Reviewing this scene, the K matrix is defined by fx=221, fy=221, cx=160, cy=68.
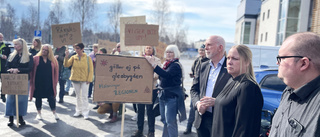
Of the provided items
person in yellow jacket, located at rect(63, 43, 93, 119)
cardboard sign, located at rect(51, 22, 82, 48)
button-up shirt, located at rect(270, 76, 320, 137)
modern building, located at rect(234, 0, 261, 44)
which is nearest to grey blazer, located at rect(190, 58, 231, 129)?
button-up shirt, located at rect(270, 76, 320, 137)

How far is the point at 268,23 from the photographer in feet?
77.0

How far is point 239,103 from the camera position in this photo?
6.97 ft

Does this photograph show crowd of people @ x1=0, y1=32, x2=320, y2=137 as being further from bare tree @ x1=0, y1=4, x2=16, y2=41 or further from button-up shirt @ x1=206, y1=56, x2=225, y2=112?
bare tree @ x1=0, y1=4, x2=16, y2=41

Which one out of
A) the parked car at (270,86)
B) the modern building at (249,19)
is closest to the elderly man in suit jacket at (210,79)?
the parked car at (270,86)

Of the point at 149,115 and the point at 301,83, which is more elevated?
the point at 301,83

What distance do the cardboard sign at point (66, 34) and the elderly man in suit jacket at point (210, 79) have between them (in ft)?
12.7

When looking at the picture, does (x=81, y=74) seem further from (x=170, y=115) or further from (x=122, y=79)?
(x=170, y=115)

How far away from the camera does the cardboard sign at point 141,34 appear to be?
418 centimetres

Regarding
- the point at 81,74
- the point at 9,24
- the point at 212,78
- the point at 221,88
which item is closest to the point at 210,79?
the point at 212,78

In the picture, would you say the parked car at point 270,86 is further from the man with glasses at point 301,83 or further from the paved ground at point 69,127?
the man with glasses at point 301,83

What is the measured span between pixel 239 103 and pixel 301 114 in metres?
0.85

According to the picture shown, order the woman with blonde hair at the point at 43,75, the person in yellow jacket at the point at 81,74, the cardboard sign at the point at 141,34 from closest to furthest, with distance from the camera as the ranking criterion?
the cardboard sign at the point at 141,34 → the woman with blonde hair at the point at 43,75 → the person in yellow jacket at the point at 81,74

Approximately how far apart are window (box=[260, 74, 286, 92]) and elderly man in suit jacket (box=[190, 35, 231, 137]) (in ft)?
7.24

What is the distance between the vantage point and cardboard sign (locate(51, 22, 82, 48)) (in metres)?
5.71
